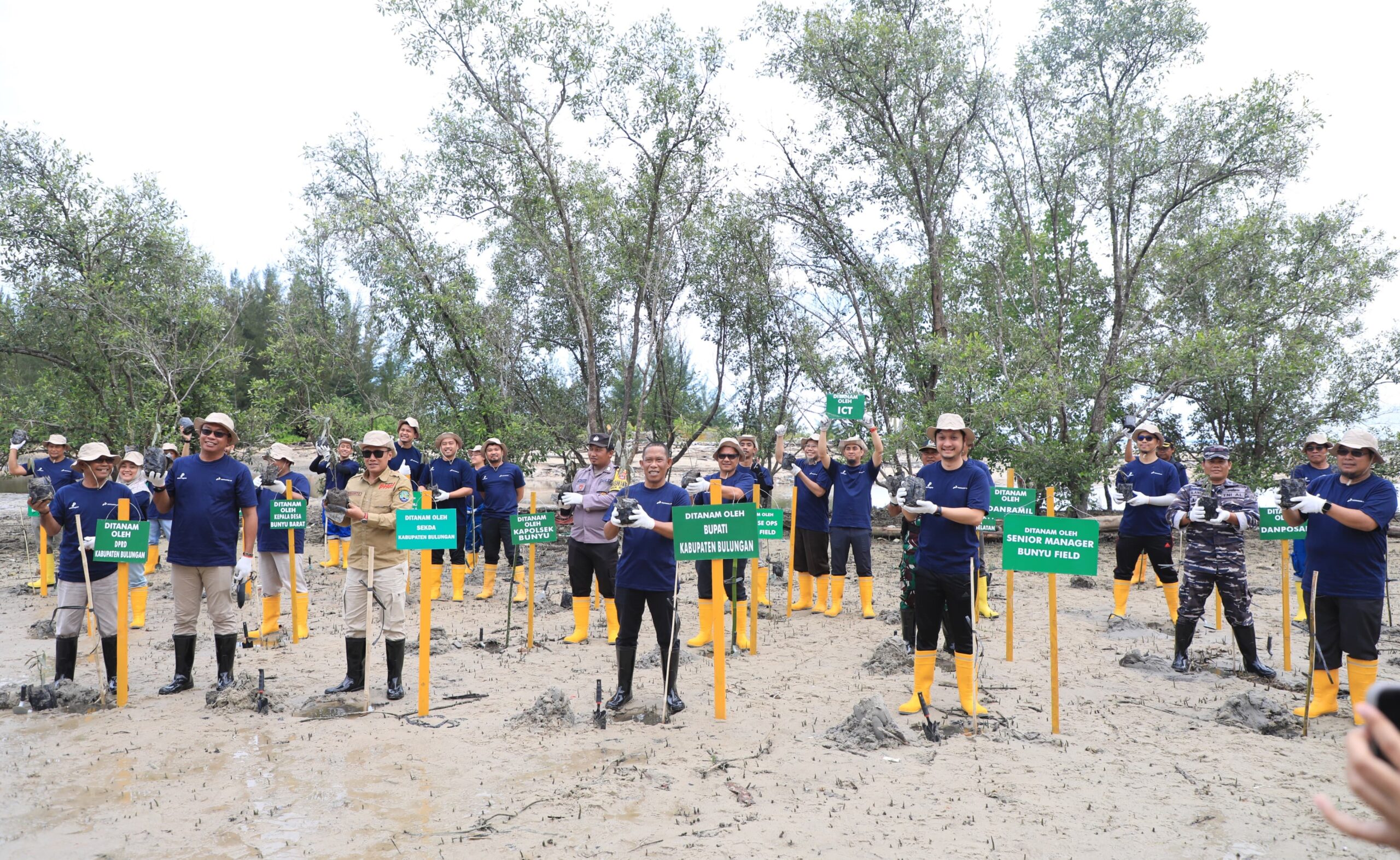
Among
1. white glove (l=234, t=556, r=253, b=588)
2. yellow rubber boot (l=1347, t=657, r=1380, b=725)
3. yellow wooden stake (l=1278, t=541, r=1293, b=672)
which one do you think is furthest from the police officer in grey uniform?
white glove (l=234, t=556, r=253, b=588)

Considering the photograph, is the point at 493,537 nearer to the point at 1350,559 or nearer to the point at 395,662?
the point at 395,662

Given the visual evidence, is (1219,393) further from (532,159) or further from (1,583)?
(1,583)

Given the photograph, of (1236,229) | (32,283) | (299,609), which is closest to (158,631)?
(299,609)

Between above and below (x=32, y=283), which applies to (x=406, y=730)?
below

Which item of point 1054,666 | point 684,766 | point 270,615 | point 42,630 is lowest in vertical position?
point 684,766

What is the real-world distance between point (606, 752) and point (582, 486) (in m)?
2.87

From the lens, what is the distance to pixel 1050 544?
5.52 m

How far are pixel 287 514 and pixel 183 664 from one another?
1.75m

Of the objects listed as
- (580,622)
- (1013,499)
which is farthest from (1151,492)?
(580,622)

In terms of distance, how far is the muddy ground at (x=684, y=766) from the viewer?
4.10 m

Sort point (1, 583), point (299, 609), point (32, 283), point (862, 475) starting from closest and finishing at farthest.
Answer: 1. point (299, 609)
2. point (862, 475)
3. point (1, 583)
4. point (32, 283)

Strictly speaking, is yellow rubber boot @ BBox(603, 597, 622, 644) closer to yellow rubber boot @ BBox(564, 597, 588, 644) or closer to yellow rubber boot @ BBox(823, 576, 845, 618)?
yellow rubber boot @ BBox(564, 597, 588, 644)

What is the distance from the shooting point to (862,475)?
363 inches

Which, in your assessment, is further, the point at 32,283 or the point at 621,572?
the point at 32,283
